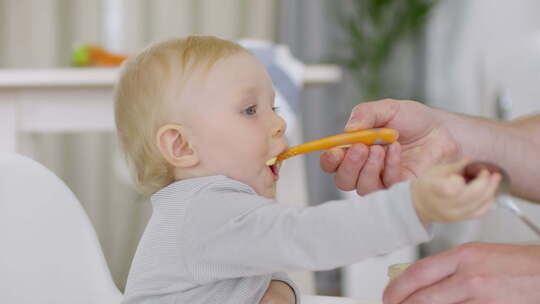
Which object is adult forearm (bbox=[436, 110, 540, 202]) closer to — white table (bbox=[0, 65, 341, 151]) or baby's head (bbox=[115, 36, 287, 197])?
baby's head (bbox=[115, 36, 287, 197])

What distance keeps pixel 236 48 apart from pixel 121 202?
7.84 feet

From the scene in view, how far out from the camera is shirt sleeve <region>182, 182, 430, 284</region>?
1.94 feet

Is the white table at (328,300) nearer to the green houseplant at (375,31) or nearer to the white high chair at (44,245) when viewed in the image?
the white high chair at (44,245)

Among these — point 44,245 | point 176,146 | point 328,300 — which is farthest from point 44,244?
point 328,300

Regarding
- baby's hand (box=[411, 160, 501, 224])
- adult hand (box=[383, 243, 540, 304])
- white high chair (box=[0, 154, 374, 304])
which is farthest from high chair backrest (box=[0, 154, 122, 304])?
baby's hand (box=[411, 160, 501, 224])

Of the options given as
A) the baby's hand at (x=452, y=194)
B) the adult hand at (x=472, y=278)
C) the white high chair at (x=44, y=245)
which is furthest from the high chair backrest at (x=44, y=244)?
the baby's hand at (x=452, y=194)

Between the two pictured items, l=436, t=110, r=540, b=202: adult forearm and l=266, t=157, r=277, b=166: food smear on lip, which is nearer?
l=266, t=157, r=277, b=166: food smear on lip

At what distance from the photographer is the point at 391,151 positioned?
923 millimetres

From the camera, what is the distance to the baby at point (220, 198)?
0.61m

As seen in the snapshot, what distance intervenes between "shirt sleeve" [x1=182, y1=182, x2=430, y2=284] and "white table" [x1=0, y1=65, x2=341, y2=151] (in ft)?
3.83

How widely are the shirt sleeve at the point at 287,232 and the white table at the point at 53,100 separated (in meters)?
1.17

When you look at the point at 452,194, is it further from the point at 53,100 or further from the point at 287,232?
the point at 53,100

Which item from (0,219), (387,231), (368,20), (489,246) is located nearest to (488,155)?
(489,246)

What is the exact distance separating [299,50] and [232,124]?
2501 mm
